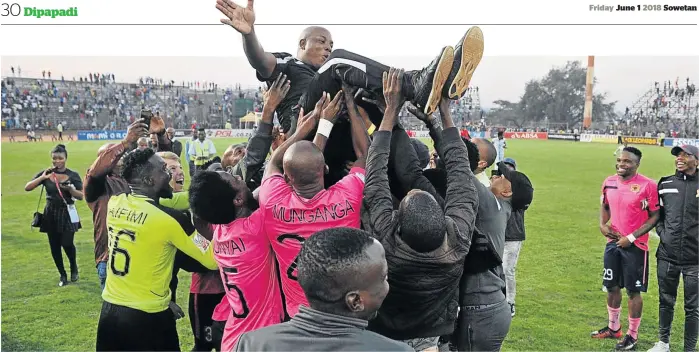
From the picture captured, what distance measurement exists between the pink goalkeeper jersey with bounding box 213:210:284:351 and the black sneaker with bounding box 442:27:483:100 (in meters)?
1.21

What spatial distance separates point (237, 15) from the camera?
9.96ft

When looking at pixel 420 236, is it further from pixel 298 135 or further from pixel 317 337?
pixel 298 135

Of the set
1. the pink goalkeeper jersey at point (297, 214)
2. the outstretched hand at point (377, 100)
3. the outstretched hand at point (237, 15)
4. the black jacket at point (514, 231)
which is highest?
the outstretched hand at point (237, 15)

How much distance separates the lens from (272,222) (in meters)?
2.73

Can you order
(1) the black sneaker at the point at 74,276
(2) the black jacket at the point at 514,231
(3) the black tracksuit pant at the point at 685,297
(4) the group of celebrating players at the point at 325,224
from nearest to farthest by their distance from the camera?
1. (4) the group of celebrating players at the point at 325,224
2. (3) the black tracksuit pant at the point at 685,297
3. (2) the black jacket at the point at 514,231
4. (1) the black sneaker at the point at 74,276

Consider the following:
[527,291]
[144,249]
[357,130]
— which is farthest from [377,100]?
[527,291]

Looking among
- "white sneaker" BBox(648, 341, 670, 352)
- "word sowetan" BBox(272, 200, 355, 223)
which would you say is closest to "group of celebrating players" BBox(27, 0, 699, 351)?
"word sowetan" BBox(272, 200, 355, 223)

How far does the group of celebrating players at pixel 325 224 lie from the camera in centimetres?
238

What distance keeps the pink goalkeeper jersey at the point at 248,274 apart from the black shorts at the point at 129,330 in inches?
28.0

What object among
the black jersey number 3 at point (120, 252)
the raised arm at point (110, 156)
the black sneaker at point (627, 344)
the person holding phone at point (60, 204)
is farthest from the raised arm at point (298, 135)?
the person holding phone at point (60, 204)

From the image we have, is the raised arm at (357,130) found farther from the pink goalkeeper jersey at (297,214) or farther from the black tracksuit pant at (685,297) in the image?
the black tracksuit pant at (685,297)

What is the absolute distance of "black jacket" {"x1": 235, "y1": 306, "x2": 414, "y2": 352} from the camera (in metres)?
1.65

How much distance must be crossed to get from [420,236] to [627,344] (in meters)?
4.20

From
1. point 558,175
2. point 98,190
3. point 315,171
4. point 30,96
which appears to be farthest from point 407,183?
point 30,96
